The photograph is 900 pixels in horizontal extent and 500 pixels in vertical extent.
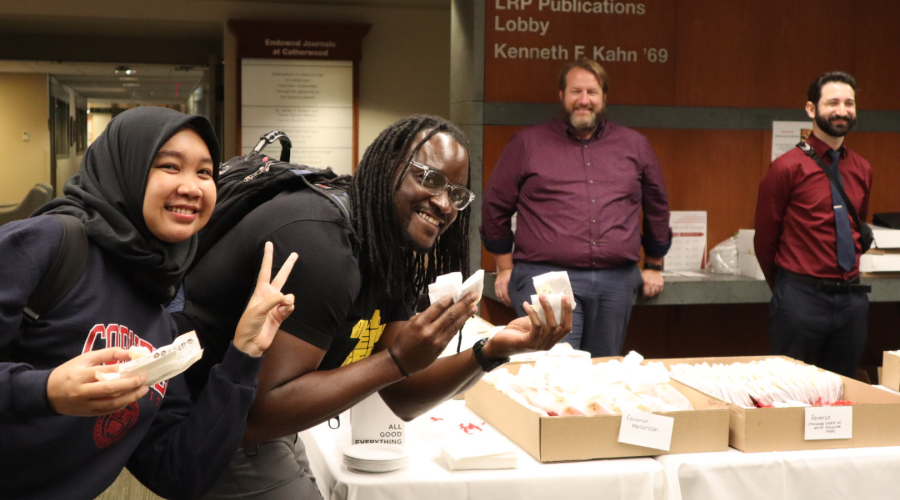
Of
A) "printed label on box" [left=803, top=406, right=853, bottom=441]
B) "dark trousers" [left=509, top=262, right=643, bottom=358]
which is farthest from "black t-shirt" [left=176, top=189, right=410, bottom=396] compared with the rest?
"dark trousers" [left=509, top=262, right=643, bottom=358]

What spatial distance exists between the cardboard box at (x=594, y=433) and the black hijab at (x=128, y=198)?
1.01 meters

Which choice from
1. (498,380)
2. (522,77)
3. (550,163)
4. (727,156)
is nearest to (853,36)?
(727,156)

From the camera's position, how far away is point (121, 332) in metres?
1.35

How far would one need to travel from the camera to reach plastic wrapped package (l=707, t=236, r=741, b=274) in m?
5.10

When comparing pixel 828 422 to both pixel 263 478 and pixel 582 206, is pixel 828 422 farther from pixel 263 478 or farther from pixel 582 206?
pixel 582 206

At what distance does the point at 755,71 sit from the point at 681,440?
377cm

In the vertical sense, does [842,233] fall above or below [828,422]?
above

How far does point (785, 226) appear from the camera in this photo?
4004 mm

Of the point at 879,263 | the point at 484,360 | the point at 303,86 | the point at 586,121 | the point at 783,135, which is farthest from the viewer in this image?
the point at 303,86

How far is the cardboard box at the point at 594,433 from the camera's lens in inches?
80.4

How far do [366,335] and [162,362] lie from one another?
2.37 feet

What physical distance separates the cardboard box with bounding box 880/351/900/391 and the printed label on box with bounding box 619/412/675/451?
1206 millimetres

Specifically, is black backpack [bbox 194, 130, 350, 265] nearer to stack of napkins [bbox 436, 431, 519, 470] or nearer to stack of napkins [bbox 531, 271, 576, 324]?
stack of napkins [bbox 531, 271, 576, 324]

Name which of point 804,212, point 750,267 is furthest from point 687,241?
point 804,212
